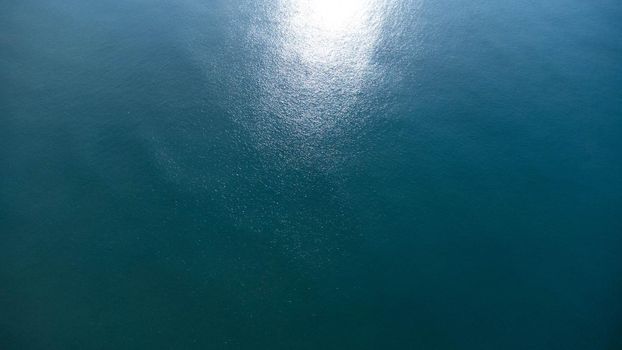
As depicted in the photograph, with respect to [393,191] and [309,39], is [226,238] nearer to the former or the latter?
[393,191]

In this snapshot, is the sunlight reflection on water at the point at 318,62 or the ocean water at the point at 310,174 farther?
the sunlight reflection on water at the point at 318,62

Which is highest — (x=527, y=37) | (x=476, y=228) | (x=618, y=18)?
(x=618, y=18)

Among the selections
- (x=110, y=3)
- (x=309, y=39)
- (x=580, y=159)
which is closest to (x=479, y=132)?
(x=580, y=159)

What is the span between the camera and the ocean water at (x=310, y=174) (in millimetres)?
10805

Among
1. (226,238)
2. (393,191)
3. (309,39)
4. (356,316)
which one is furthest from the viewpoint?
(309,39)

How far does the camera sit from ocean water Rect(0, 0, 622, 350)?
10805 mm

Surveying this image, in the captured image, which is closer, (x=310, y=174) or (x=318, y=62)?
(x=310, y=174)

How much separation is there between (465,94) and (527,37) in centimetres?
423

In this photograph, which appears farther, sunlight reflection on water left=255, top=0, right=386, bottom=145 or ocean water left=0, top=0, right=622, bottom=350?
sunlight reflection on water left=255, top=0, right=386, bottom=145

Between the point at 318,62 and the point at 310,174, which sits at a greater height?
the point at 318,62

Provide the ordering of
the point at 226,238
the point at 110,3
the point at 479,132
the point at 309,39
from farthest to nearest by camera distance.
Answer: the point at 110,3
the point at 309,39
the point at 479,132
the point at 226,238

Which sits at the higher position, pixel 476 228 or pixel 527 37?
pixel 527 37

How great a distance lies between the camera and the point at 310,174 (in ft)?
43.4

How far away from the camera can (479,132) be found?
14.3 meters
